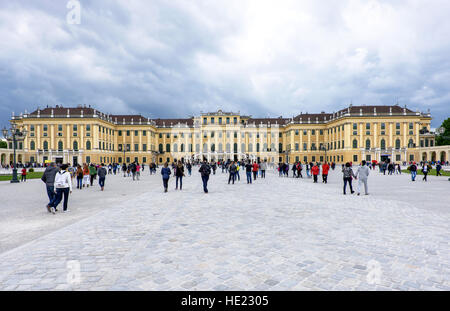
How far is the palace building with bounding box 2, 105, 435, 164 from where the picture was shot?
2395 inches

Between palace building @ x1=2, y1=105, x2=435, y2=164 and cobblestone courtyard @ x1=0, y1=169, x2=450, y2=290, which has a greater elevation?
palace building @ x1=2, y1=105, x2=435, y2=164

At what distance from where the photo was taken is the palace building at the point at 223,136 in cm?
6084

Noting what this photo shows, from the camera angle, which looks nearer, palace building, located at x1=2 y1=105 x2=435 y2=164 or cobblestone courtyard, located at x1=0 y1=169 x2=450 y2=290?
cobblestone courtyard, located at x1=0 y1=169 x2=450 y2=290

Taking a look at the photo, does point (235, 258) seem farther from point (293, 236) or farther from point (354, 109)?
point (354, 109)

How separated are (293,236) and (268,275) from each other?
1.99m

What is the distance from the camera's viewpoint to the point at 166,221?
6.82 metres

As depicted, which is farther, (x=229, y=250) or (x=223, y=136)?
(x=223, y=136)

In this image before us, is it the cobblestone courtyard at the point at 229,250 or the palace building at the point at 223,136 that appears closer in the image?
the cobblestone courtyard at the point at 229,250

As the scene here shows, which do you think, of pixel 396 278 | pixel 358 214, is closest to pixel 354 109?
pixel 358 214

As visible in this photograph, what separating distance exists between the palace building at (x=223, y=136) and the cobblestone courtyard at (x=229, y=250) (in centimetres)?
5421

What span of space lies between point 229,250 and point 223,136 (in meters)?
73.3

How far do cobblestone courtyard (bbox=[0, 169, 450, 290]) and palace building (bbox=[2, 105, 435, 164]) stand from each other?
178 ft

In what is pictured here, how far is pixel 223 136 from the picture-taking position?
7750 cm
